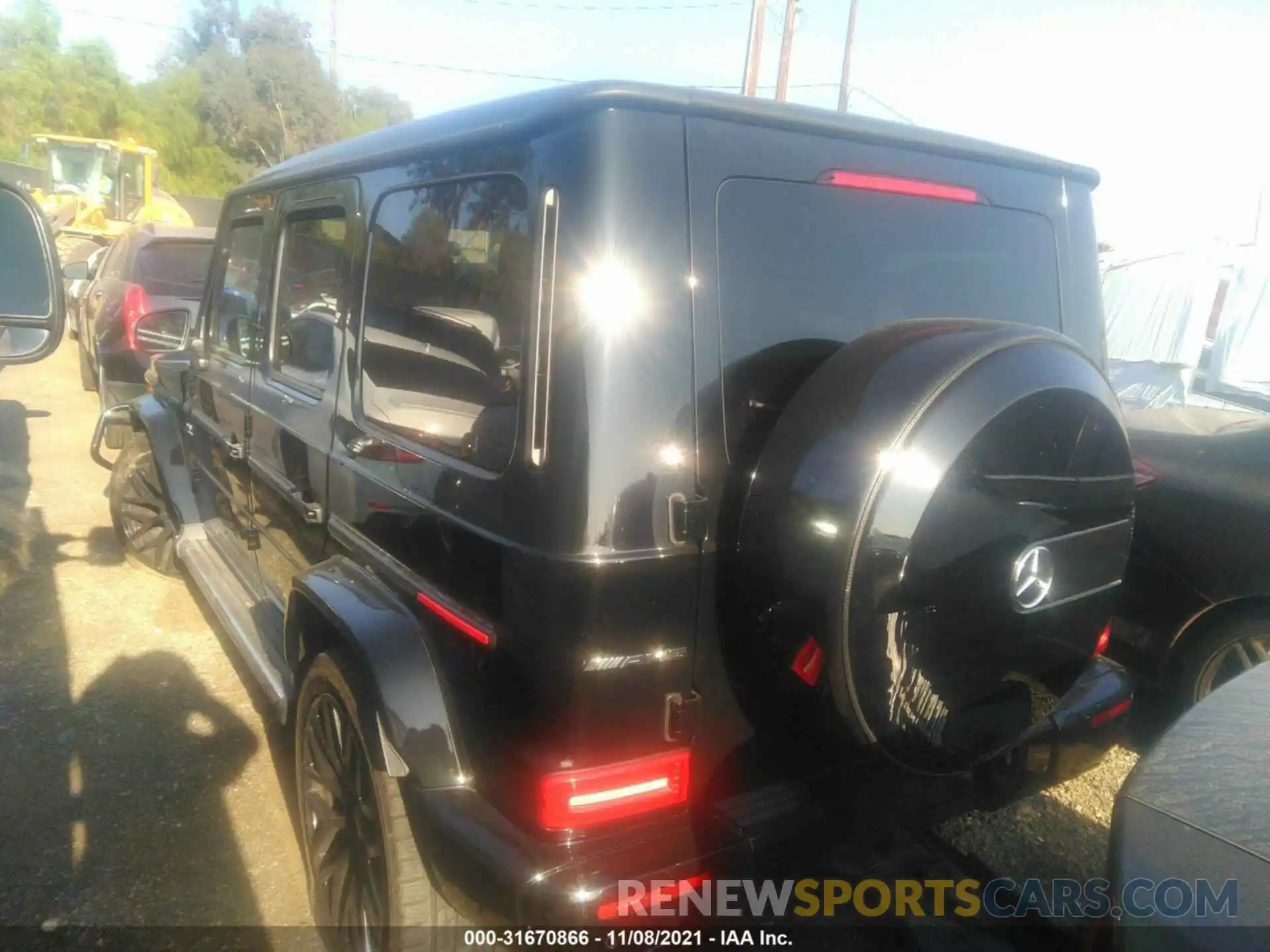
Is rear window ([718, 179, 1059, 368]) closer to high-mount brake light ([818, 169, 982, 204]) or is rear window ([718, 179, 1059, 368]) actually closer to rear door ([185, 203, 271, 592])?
high-mount brake light ([818, 169, 982, 204])

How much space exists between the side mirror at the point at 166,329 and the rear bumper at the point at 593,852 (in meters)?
3.46

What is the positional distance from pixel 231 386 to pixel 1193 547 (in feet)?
12.1

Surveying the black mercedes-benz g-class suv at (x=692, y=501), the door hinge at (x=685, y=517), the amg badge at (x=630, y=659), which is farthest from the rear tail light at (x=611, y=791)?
the door hinge at (x=685, y=517)

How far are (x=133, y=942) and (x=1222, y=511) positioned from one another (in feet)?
12.5

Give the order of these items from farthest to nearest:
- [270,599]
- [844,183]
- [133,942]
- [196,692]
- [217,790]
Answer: [196,692], [270,599], [217,790], [133,942], [844,183]

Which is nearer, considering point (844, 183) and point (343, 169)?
point (844, 183)

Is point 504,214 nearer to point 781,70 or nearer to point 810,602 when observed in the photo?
point 810,602

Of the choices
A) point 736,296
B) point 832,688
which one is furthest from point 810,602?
point 736,296

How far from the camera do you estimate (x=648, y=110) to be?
165 cm

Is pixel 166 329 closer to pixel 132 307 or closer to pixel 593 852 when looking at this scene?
pixel 132 307

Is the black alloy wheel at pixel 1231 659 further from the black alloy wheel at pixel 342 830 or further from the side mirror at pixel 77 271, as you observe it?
the side mirror at pixel 77 271

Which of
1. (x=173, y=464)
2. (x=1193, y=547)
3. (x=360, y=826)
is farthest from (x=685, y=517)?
(x=173, y=464)

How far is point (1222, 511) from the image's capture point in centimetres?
329

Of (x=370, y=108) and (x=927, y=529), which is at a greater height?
(x=370, y=108)
